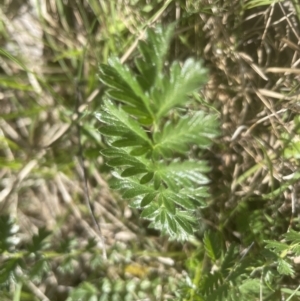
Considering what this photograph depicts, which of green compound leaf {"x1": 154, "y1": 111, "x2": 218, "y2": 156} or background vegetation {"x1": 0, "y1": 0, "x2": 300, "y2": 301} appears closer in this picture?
green compound leaf {"x1": 154, "y1": 111, "x2": 218, "y2": 156}

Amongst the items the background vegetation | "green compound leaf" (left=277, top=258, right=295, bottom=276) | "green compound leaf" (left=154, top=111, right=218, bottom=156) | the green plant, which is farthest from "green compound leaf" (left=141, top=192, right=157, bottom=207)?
"green compound leaf" (left=277, top=258, right=295, bottom=276)

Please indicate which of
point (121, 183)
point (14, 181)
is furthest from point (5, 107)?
point (121, 183)

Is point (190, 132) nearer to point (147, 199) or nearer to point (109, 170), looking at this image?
point (147, 199)

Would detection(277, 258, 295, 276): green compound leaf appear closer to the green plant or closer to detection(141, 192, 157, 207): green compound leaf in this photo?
the green plant

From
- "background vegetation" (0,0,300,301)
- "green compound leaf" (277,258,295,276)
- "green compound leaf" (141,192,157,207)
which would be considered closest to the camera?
"green compound leaf" (141,192,157,207)

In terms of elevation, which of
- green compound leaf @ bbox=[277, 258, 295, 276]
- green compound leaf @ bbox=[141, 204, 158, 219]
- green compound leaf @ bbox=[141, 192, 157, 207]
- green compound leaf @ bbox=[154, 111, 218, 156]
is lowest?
green compound leaf @ bbox=[277, 258, 295, 276]

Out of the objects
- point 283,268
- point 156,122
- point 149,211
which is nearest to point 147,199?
point 149,211

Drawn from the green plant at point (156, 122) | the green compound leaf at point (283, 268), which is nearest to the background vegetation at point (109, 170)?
the green compound leaf at point (283, 268)
